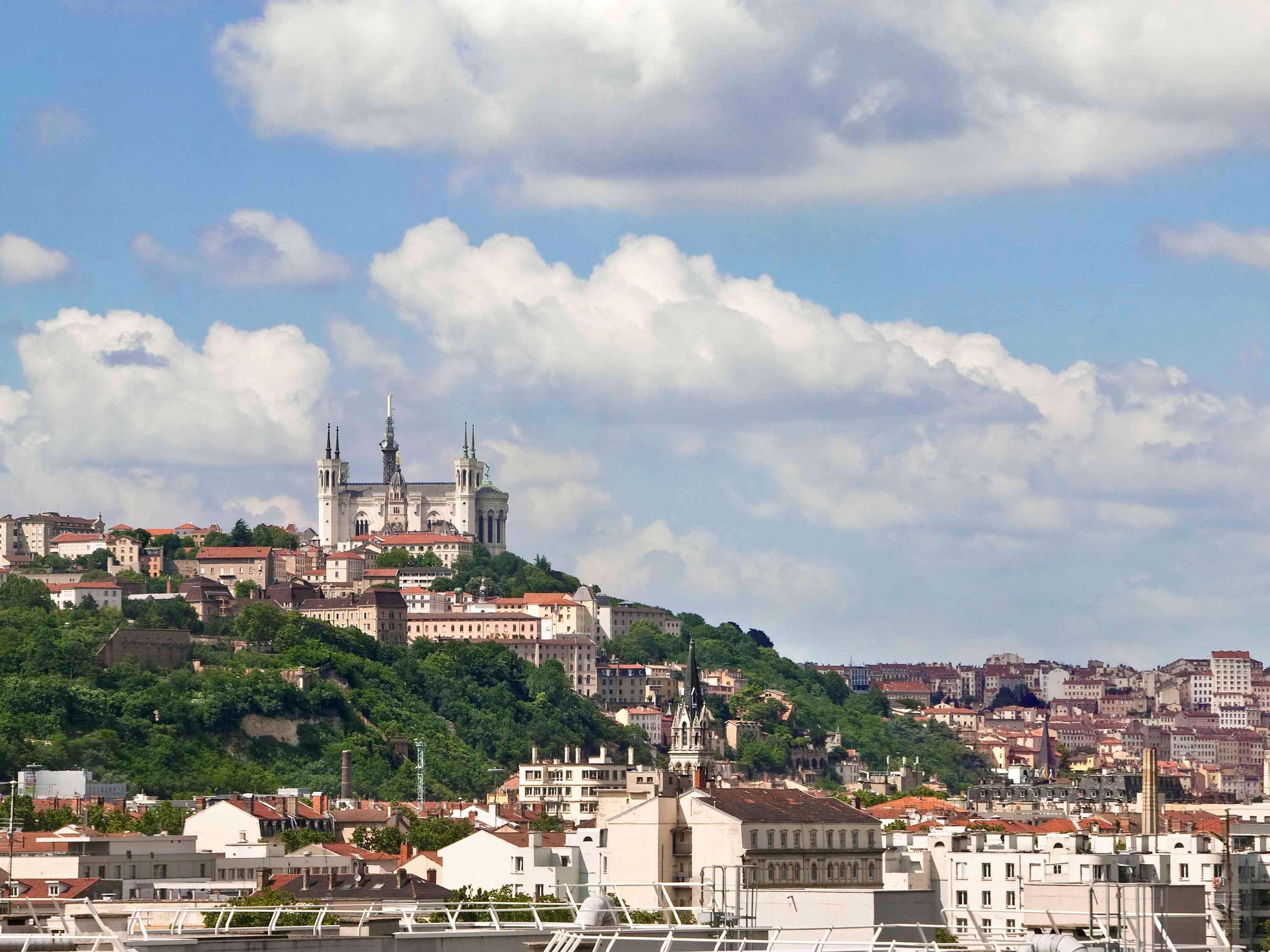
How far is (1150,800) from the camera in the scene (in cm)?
10200

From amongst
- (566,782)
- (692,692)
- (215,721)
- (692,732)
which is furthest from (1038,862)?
(692,692)

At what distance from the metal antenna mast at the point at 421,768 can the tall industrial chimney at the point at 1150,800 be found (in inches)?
2092

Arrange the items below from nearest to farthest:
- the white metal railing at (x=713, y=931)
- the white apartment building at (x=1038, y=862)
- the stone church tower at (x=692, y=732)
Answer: the white metal railing at (x=713, y=931) < the white apartment building at (x=1038, y=862) < the stone church tower at (x=692, y=732)

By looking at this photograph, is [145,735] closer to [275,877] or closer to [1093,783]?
[1093,783]

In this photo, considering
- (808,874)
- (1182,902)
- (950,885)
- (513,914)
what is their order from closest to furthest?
(1182,902) → (513,914) → (950,885) → (808,874)

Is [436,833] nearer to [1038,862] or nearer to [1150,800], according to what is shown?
[1150,800]

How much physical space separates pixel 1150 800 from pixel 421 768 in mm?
73778

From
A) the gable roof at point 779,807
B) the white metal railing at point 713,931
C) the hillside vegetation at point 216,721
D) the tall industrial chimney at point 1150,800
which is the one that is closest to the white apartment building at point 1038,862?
the gable roof at point 779,807

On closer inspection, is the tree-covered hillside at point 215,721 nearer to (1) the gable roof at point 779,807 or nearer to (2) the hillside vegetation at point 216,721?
(2) the hillside vegetation at point 216,721

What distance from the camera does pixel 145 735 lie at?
6594 inches

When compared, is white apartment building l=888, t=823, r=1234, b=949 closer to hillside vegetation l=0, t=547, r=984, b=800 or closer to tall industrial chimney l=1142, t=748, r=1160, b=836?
tall industrial chimney l=1142, t=748, r=1160, b=836

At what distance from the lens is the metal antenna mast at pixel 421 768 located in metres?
162

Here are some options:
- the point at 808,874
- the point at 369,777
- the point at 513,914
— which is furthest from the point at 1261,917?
the point at 369,777

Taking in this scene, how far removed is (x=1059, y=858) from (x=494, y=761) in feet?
447
